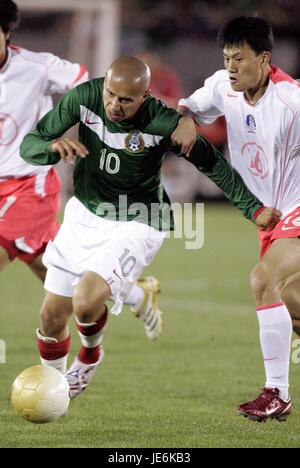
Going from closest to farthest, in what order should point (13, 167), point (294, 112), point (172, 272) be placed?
1. point (294, 112)
2. point (13, 167)
3. point (172, 272)

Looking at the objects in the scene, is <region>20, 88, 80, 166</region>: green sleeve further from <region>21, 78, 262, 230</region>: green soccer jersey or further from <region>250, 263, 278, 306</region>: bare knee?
<region>250, 263, 278, 306</region>: bare knee

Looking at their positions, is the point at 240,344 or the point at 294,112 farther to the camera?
the point at 240,344

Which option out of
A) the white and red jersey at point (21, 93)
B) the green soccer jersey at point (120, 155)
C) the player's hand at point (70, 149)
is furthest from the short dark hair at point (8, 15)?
the player's hand at point (70, 149)

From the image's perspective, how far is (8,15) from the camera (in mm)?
6605

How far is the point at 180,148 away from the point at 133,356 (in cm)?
251

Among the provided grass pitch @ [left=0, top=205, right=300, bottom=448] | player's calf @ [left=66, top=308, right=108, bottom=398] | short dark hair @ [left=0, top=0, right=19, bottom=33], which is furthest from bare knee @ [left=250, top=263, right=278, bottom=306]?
short dark hair @ [left=0, top=0, right=19, bottom=33]

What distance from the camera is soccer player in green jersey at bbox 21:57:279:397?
579cm

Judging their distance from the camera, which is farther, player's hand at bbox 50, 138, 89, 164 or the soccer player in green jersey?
the soccer player in green jersey

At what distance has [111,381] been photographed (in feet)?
23.0

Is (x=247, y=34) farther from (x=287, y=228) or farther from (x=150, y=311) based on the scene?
(x=150, y=311)

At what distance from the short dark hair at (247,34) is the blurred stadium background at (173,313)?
6.82 feet

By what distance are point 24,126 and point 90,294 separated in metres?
1.59
